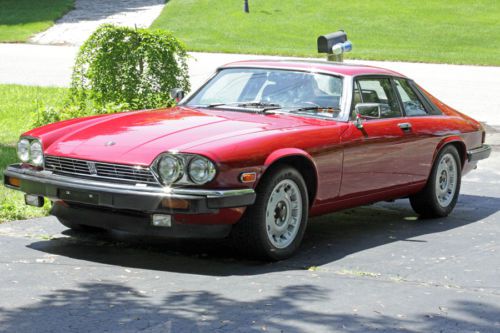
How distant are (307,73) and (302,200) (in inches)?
54.0

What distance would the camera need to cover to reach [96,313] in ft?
19.7

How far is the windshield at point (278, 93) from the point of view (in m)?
8.39

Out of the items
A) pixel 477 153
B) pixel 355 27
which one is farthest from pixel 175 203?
pixel 355 27

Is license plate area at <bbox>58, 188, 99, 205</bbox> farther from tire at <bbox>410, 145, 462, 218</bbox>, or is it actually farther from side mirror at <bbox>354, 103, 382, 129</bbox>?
tire at <bbox>410, 145, 462, 218</bbox>

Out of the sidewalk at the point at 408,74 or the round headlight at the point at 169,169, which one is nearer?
the round headlight at the point at 169,169

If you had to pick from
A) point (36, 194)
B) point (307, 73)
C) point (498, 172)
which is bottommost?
point (498, 172)

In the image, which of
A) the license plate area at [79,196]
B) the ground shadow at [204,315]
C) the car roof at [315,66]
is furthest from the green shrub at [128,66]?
the ground shadow at [204,315]

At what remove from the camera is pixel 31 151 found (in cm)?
782

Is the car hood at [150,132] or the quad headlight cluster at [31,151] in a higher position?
the car hood at [150,132]

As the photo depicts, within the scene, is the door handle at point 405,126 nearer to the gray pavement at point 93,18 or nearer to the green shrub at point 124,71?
the green shrub at point 124,71

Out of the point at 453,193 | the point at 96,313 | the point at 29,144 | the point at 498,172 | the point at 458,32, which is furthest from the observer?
the point at 458,32

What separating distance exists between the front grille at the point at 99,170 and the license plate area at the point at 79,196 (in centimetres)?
15

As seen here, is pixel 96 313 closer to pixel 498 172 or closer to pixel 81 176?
pixel 81 176

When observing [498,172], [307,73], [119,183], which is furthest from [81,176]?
[498,172]
